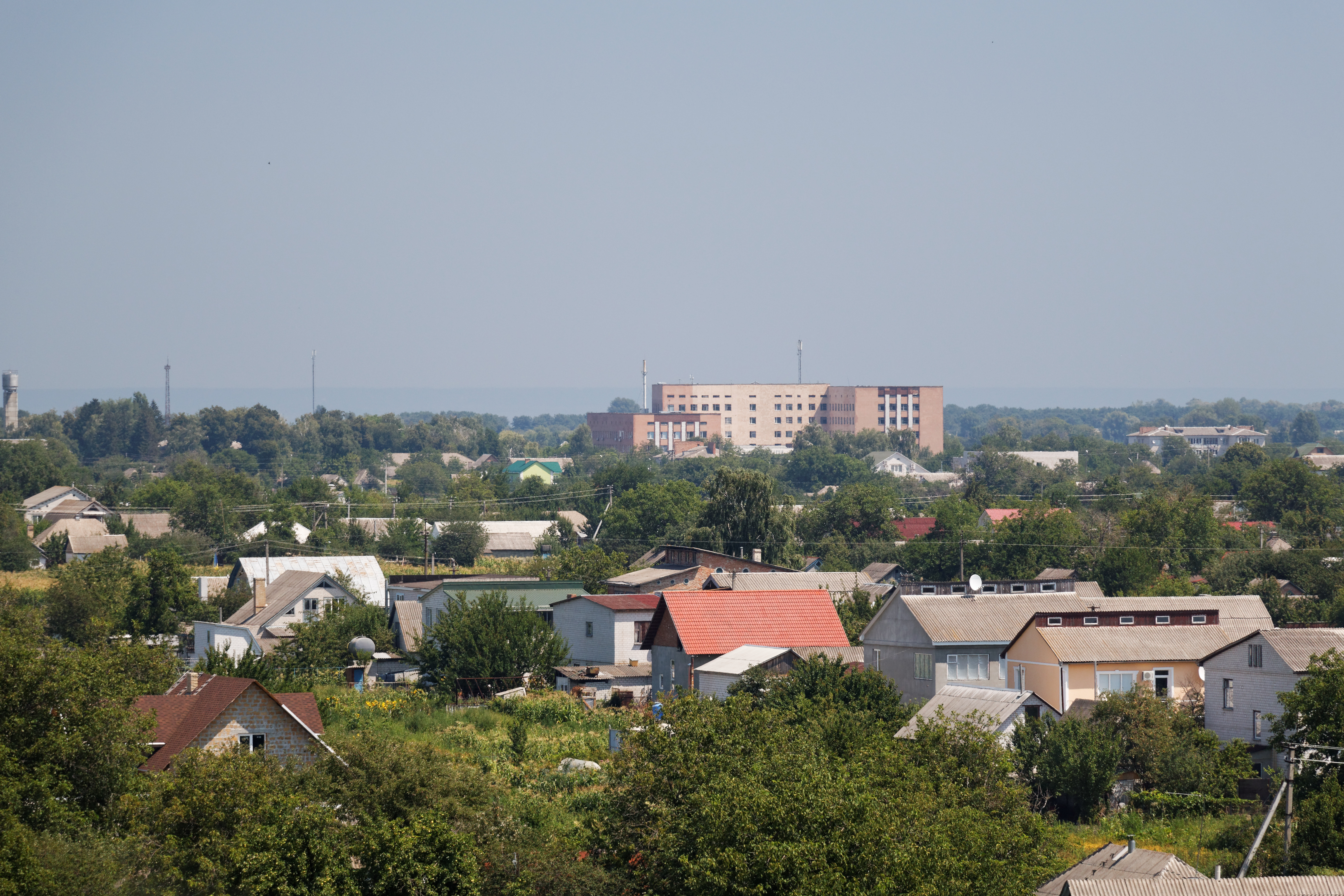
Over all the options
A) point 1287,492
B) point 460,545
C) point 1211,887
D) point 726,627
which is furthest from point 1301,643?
point 1287,492

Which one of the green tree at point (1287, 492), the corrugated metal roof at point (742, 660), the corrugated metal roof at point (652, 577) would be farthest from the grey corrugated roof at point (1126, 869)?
the green tree at point (1287, 492)

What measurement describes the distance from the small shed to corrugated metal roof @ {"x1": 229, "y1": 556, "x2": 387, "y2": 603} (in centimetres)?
3049

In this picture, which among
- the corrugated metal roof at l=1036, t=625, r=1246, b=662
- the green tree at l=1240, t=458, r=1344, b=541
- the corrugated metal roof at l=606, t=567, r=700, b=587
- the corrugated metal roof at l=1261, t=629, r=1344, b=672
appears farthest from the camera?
the green tree at l=1240, t=458, r=1344, b=541

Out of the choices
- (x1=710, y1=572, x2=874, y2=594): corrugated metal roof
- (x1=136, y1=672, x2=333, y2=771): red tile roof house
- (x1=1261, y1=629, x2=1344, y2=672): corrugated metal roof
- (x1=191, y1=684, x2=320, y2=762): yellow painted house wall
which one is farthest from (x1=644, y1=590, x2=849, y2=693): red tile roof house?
(x1=191, y1=684, x2=320, y2=762): yellow painted house wall

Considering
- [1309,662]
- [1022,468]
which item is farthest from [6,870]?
[1022,468]

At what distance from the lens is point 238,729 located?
29.6 m

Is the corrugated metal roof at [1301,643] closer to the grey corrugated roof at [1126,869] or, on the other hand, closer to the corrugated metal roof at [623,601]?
the grey corrugated roof at [1126,869]

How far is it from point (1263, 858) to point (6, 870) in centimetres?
2379

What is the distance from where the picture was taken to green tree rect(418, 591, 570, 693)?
50625mm

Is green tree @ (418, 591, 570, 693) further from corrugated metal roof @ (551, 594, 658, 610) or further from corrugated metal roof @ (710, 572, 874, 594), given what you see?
corrugated metal roof @ (710, 572, 874, 594)

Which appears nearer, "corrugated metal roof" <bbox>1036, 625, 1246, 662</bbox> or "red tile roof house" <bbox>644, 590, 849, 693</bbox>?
"corrugated metal roof" <bbox>1036, 625, 1246, 662</bbox>

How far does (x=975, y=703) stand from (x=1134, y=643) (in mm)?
7789

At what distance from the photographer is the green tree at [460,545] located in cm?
10281

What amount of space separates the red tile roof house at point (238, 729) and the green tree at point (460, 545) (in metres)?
71.5
